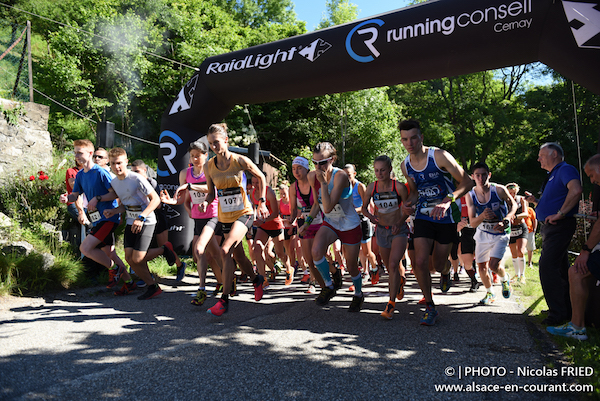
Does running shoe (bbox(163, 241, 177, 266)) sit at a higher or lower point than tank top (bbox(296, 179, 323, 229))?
lower

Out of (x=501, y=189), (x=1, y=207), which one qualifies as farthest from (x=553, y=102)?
(x=1, y=207)

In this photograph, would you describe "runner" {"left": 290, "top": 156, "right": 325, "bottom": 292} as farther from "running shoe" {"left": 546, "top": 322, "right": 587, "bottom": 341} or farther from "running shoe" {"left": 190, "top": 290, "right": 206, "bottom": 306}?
"running shoe" {"left": 546, "top": 322, "right": 587, "bottom": 341}

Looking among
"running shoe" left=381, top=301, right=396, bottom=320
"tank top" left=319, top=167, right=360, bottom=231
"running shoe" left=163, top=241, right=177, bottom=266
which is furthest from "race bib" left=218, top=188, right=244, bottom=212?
"running shoe" left=381, top=301, right=396, bottom=320

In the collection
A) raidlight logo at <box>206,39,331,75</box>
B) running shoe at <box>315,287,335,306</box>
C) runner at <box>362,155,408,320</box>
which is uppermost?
raidlight logo at <box>206,39,331,75</box>

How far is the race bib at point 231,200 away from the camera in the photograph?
17.3 feet

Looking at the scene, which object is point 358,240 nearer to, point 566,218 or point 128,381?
point 566,218

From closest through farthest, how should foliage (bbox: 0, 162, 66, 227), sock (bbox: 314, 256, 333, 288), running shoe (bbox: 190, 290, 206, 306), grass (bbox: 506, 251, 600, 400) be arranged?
grass (bbox: 506, 251, 600, 400) → running shoe (bbox: 190, 290, 206, 306) → sock (bbox: 314, 256, 333, 288) → foliage (bbox: 0, 162, 66, 227)

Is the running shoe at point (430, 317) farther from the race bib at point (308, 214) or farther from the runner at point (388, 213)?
the race bib at point (308, 214)

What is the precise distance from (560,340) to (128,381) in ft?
12.7

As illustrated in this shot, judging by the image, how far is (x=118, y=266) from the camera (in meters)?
6.54

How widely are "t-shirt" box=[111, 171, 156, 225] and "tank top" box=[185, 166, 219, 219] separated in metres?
0.61

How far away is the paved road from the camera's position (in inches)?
110

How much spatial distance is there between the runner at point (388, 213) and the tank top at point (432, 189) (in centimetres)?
28

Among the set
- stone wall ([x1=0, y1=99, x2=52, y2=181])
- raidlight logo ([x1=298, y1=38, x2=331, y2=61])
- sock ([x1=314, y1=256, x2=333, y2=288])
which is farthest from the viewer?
stone wall ([x1=0, y1=99, x2=52, y2=181])
